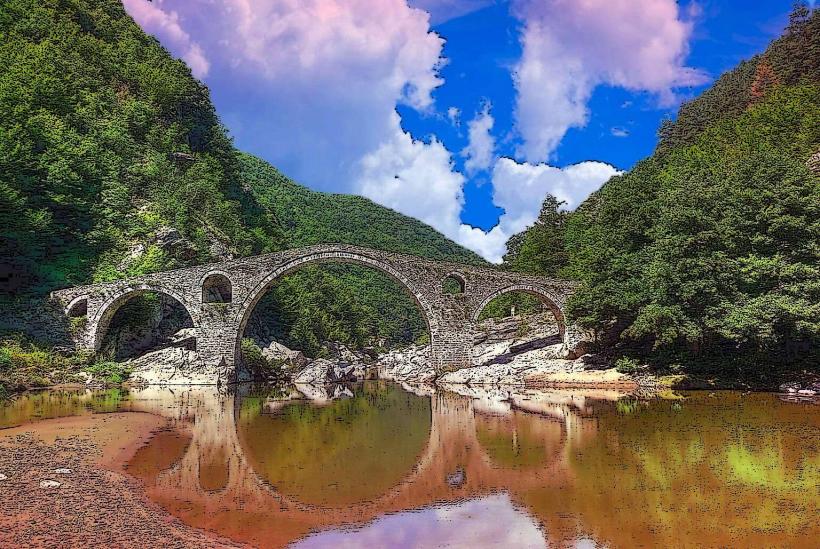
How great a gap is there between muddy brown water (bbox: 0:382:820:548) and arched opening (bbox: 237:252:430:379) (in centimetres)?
1290

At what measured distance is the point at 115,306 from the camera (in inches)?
1227

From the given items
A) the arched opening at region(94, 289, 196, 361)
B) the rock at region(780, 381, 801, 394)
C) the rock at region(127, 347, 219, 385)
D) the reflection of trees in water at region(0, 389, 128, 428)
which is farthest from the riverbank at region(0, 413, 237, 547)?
the rock at region(780, 381, 801, 394)

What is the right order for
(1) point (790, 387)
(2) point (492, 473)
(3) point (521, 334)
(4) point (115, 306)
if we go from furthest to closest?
(3) point (521, 334) → (4) point (115, 306) → (1) point (790, 387) → (2) point (492, 473)

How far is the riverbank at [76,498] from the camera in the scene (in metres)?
7.30

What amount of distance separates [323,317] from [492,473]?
125 ft

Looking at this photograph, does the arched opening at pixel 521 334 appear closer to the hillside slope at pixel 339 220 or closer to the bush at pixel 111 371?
the bush at pixel 111 371

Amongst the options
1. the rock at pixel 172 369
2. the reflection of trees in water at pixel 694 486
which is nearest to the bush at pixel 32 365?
the rock at pixel 172 369

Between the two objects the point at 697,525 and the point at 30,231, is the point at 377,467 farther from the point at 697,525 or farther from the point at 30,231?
the point at 30,231

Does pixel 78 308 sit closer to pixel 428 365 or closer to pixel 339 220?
pixel 428 365

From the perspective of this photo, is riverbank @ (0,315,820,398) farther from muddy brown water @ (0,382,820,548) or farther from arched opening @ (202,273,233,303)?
A: muddy brown water @ (0,382,820,548)

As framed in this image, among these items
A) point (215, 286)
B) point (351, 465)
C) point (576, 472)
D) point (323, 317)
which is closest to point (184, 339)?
point (215, 286)

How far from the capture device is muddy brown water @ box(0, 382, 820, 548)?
310 inches

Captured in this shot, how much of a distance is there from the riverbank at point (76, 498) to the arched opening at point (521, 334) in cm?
2250

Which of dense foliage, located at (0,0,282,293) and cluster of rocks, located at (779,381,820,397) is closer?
cluster of rocks, located at (779,381,820,397)
